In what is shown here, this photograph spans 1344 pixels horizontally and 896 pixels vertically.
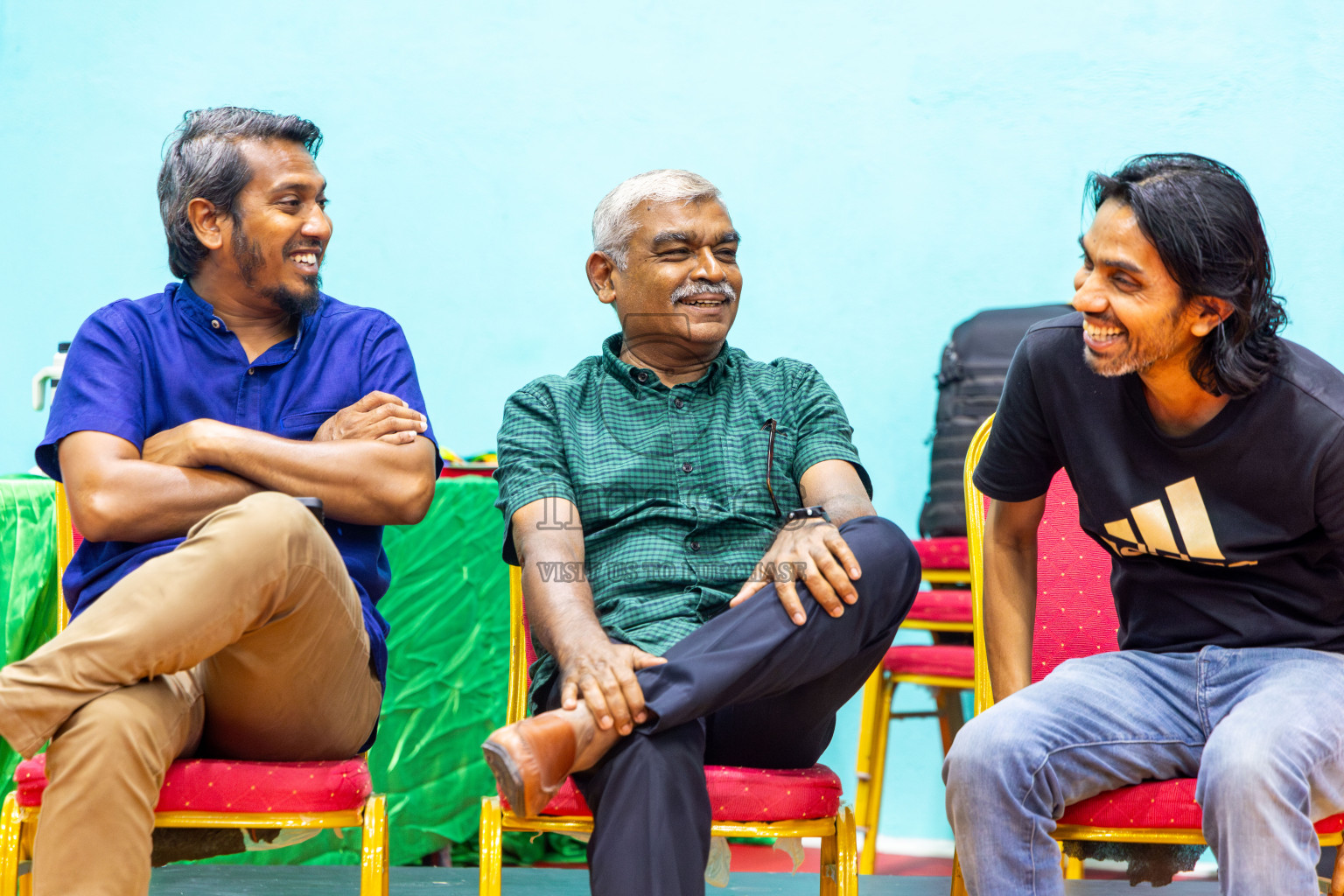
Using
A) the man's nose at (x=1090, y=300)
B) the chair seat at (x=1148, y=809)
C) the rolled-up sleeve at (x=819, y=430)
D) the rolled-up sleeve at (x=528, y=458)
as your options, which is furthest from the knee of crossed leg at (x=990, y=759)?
the rolled-up sleeve at (x=528, y=458)

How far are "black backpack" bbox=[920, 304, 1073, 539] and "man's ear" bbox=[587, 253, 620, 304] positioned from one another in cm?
111

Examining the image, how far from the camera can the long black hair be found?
156 centimetres

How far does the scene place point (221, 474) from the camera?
1679 mm

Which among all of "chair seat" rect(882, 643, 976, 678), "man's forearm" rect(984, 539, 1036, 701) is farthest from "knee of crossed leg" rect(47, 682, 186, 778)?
"chair seat" rect(882, 643, 976, 678)

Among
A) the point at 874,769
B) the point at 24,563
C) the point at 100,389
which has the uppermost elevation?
the point at 100,389

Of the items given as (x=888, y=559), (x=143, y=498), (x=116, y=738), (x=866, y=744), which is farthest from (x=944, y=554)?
(x=116, y=738)

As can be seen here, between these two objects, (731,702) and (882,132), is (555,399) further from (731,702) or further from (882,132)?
(882,132)

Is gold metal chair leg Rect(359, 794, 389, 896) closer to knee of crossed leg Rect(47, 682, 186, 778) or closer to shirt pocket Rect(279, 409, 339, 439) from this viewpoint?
knee of crossed leg Rect(47, 682, 186, 778)

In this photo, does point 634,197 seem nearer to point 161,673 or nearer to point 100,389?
point 100,389

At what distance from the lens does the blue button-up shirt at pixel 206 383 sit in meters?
1.74

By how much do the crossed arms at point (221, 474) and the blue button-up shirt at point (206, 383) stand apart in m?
0.05

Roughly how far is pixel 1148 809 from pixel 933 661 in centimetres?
113

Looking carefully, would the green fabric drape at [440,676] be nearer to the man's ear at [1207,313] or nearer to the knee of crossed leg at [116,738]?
the knee of crossed leg at [116,738]

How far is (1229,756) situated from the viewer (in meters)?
1.38
